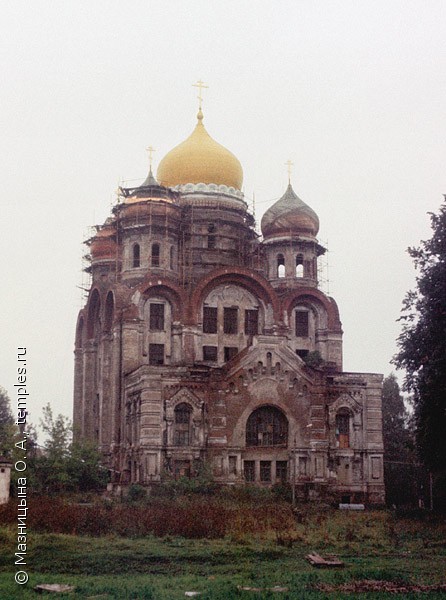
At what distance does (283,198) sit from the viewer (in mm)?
53375

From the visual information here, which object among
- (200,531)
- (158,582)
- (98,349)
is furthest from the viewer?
(98,349)

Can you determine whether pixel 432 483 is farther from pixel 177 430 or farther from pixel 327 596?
pixel 327 596

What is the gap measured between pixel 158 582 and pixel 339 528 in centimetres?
1248

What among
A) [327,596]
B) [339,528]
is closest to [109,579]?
[327,596]

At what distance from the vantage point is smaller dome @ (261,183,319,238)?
52125 millimetres

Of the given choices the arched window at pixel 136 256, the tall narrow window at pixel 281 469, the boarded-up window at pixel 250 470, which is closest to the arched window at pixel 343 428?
the tall narrow window at pixel 281 469

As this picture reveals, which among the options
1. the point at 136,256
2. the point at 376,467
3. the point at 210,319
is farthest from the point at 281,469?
the point at 136,256

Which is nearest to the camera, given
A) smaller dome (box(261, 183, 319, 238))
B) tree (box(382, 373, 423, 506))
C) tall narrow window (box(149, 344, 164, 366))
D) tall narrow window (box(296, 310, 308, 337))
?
tall narrow window (box(149, 344, 164, 366))

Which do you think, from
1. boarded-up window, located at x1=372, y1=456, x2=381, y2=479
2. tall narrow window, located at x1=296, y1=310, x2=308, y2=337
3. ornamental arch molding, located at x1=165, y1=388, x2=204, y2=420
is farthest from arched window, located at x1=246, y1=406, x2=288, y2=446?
tall narrow window, located at x1=296, y1=310, x2=308, y2=337

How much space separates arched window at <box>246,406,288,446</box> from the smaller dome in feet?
39.3

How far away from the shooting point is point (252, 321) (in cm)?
4944

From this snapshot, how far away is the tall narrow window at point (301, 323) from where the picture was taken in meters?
50.7

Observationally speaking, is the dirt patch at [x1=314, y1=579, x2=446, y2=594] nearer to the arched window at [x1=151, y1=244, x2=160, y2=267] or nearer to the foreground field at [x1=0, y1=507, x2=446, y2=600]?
the foreground field at [x1=0, y1=507, x2=446, y2=600]

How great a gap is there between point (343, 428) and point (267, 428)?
4173mm
